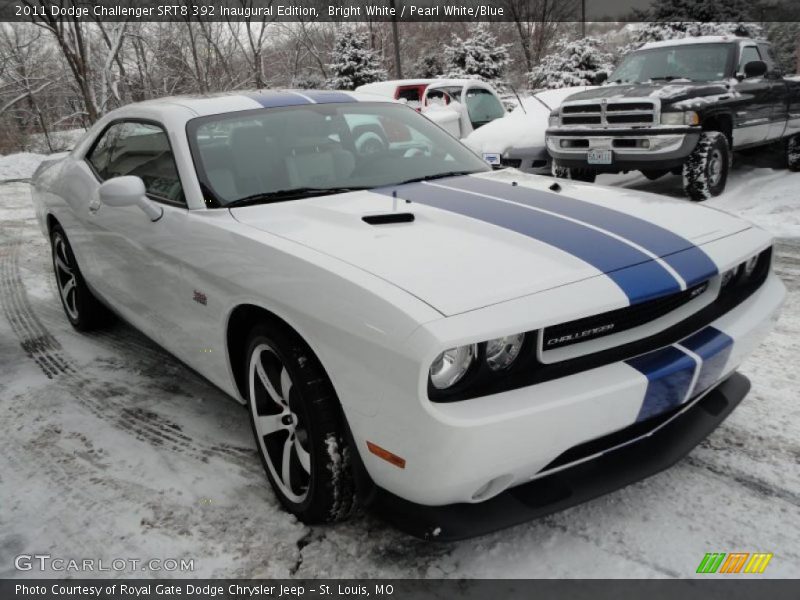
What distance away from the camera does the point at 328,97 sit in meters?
3.44

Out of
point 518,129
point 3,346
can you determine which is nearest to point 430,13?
point 518,129

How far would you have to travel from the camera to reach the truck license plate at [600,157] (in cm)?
723

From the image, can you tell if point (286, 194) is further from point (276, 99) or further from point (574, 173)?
point (574, 173)

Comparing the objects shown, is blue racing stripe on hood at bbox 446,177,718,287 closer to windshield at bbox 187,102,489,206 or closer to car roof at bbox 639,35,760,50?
windshield at bbox 187,102,489,206

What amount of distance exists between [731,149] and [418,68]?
97.7ft

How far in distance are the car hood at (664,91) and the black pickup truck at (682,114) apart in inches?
0.4

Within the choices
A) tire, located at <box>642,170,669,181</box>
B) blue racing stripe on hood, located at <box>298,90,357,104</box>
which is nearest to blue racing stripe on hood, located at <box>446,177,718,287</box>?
blue racing stripe on hood, located at <box>298,90,357,104</box>

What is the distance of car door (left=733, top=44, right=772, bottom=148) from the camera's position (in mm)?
7668

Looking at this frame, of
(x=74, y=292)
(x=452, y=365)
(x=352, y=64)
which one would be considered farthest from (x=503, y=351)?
(x=352, y=64)

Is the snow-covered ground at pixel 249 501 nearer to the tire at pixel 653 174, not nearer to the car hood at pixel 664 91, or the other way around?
the car hood at pixel 664 91

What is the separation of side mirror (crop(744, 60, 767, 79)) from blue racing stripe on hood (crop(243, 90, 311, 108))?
648 centimetres

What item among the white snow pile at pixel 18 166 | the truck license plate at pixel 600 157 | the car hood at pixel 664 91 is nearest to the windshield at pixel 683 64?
the car hood at pixel 664 91

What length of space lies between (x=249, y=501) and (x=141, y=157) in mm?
1897

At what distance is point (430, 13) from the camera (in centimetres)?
3934
